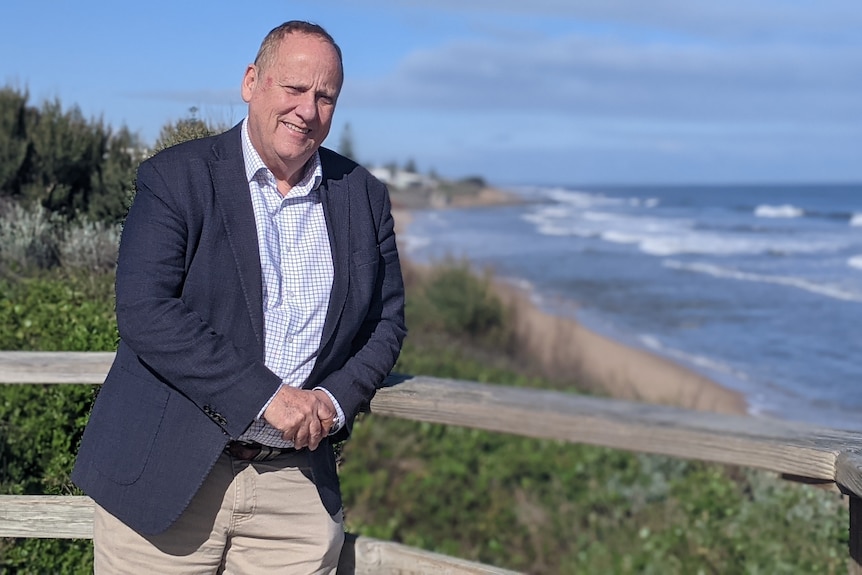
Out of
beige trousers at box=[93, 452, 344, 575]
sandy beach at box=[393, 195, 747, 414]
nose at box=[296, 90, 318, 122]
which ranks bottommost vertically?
sandy beach at box=[393, 195, 747, 414]

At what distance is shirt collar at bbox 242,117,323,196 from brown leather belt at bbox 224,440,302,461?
601mm

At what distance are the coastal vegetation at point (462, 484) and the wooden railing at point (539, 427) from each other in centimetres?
30

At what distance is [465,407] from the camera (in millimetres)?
2600

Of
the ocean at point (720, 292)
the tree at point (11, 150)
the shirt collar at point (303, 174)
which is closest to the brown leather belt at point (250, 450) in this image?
the shirt collar at point (303, 174)

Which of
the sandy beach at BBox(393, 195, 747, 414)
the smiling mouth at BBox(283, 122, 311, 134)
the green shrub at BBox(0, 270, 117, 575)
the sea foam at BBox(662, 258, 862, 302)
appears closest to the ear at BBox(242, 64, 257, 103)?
the smiling mouth at BBox(283, 122, 311, 134)

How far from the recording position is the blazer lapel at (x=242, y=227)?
216cm

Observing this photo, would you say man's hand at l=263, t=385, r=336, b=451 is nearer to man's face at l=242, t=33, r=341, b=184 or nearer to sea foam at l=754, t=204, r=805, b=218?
man's face at l=242, t=33, r=341, b=184

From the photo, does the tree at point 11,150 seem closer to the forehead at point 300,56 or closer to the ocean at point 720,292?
the forehead at point 300,56

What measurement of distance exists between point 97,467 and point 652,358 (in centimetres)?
1171

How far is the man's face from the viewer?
2.19 meters

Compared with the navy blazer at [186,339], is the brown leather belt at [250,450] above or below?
below

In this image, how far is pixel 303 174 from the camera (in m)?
2.35

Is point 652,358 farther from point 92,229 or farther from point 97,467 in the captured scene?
point 97,467

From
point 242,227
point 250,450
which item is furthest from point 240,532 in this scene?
point 242,227
